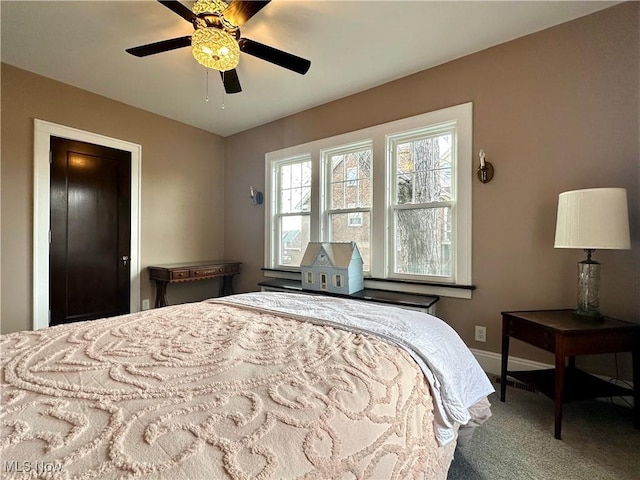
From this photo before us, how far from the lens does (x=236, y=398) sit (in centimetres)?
71

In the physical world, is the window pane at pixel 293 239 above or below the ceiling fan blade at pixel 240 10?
below

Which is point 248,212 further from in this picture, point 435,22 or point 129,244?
point 435,22

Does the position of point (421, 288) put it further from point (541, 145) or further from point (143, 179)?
point (143, 179)

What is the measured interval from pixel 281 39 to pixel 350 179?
4.95 feet

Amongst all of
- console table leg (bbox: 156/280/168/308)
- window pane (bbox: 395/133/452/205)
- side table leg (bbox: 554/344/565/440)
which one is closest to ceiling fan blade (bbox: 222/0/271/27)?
window pane (bbox: 395/133/452/205)

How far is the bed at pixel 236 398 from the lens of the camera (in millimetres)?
545

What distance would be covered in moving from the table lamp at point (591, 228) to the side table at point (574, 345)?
0.16 m

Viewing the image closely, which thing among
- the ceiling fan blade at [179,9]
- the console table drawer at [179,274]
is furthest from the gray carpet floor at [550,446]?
the console table drawer at [179,274]

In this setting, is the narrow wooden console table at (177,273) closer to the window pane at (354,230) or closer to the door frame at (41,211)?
the door frame at (41,211)

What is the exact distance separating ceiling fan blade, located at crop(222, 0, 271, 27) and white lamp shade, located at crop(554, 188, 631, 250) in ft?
7.22

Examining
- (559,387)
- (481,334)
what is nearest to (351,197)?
(481,334)

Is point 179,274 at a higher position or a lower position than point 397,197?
lower

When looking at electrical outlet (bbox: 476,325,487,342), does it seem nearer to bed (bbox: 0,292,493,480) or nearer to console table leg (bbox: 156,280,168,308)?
bed (bbox: 0,292,493,480)

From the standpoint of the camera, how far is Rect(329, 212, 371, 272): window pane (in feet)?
10.5
